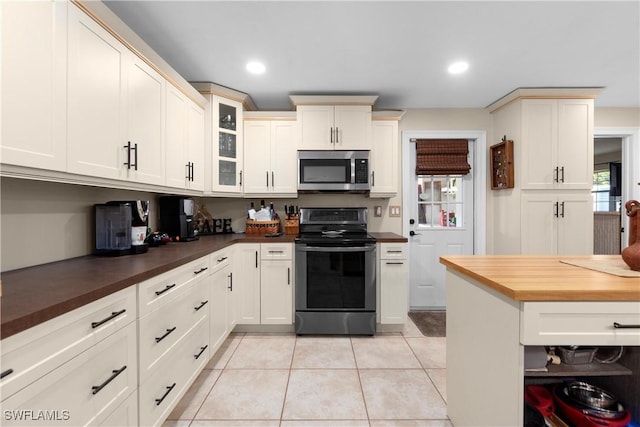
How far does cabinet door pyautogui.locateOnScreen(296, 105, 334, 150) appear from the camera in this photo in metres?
2.87

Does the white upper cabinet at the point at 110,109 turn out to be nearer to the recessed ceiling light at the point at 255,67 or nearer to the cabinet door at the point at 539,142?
the recessed ceiling light at the point at 255,67

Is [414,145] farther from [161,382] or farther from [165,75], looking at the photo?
[161,382]

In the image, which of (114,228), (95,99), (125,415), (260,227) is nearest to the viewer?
(125,415)

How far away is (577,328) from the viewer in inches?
37.8

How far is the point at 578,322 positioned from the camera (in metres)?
0.96

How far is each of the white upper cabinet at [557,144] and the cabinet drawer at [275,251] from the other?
253 cm

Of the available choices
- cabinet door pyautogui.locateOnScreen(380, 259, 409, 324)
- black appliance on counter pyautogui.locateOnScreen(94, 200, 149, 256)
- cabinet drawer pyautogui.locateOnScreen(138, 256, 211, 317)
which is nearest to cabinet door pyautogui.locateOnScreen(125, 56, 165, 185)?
black appliance on counter pyautogui.locateOnScreen(94, 200, 149, 256)

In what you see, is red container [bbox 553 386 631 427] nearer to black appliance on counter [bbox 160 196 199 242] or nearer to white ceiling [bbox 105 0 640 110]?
white ceiling [bbox 105 0 640 110]

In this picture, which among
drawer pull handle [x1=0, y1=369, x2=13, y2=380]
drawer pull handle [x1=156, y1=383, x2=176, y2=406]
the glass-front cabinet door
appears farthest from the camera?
the glass-front cabinet door

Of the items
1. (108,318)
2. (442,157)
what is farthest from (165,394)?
(442,157)

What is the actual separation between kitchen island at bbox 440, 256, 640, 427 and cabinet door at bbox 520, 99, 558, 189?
1.74 metres

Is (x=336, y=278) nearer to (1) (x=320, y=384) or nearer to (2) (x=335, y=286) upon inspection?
(2) (x=335, y=286)

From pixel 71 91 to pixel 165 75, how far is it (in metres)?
0.86

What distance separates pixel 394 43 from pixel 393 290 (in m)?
2.10
